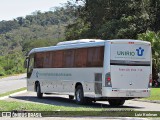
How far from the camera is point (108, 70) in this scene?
20.5m

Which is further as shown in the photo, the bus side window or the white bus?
the bus side window

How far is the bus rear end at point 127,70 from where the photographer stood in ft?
67.3

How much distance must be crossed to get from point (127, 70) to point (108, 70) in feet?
3.18

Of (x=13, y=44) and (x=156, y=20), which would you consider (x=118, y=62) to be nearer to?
(x=156, y=20)

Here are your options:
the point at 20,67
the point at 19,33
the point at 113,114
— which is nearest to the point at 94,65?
the point at 113,114

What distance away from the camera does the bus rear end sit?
20.5m

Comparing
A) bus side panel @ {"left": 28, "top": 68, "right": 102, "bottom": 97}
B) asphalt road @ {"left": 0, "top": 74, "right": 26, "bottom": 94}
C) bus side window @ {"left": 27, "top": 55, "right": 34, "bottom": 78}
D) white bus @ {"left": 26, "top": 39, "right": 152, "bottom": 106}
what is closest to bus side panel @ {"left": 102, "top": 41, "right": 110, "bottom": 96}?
white bus @ {"left": 26, "top": 39, "right": 152, "bottom": 106}

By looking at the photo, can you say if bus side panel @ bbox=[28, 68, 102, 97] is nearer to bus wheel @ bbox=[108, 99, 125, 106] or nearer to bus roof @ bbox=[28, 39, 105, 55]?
bus roof @ bbox=[28, 39, 105, 55]

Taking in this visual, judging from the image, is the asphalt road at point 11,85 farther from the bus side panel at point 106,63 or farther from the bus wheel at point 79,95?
the bus side panel at point 106,63

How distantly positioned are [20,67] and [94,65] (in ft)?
292

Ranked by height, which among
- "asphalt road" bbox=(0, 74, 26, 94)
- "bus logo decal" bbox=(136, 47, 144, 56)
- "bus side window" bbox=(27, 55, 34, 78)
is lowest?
"asphalt road" bbox=(0, 74, 26, 94)

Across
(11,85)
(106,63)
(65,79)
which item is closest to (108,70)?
(106,63)

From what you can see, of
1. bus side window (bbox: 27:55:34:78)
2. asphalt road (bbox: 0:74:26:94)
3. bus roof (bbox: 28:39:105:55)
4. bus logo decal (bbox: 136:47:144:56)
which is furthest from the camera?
asphalt road (bbox: 0:74:26:94)

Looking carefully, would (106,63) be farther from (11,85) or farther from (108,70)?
(11,85)
